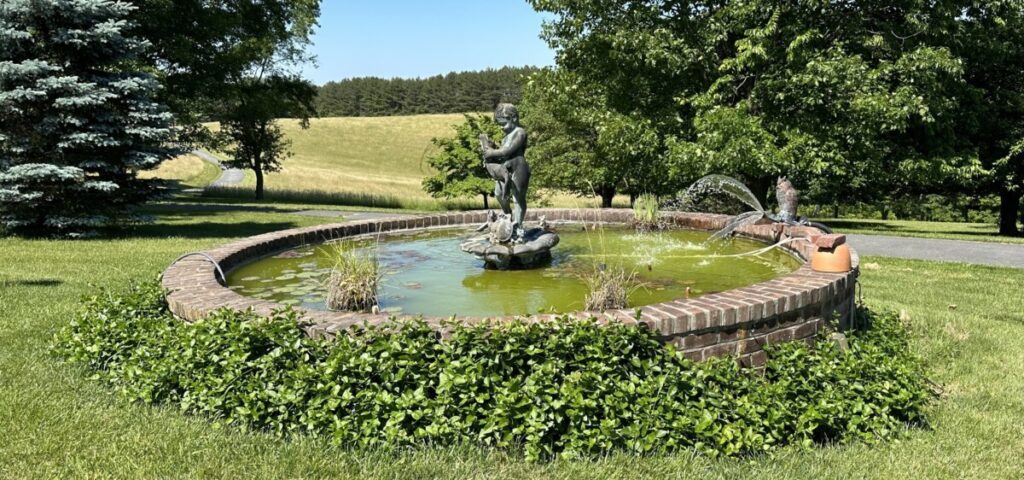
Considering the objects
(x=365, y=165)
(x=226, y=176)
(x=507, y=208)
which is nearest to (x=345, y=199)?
(x=226, y=176)

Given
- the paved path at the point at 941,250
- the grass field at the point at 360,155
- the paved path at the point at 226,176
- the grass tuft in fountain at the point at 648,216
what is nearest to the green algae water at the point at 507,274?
the grass tuft in fountain at the point at 648,216

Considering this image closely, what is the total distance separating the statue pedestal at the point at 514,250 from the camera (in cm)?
705

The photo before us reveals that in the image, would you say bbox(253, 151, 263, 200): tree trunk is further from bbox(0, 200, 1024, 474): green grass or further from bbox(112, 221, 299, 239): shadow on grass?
bbox(0, 200, 1024, 474): green grass

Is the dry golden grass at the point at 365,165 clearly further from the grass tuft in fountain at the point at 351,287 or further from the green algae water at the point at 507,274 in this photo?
the grass tuft in fountain at the point at 351,287

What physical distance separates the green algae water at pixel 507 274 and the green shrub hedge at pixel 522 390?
992 millimetres

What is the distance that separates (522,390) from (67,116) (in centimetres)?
1276

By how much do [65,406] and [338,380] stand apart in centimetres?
193

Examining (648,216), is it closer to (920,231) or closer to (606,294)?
(606,294)

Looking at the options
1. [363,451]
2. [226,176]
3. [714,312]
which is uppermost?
[226,176]

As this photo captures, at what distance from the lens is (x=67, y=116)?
41.7 feet

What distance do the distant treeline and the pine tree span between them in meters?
85.0

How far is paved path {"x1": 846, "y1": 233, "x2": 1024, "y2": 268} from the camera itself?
12516mm

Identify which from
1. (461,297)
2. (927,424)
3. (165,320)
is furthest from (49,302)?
(927,424)

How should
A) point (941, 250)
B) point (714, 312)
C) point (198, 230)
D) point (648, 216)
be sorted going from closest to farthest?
point (714, 312) < point (648, 216) < point (941, 250) < point (198, 230)
